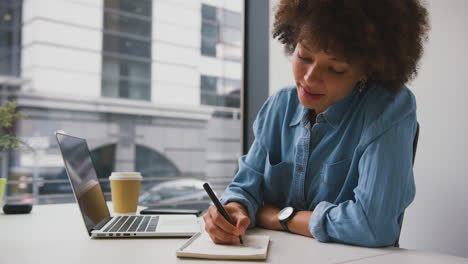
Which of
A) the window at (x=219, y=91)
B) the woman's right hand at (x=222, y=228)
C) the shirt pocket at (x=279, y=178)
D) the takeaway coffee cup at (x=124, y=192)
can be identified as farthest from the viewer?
the window at (x=219, y=91)

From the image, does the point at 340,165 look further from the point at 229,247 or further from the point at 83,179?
the point at 83,179

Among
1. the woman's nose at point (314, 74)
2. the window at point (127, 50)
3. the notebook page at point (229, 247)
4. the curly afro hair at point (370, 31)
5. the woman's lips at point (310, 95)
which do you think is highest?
the window at point (127, 50)

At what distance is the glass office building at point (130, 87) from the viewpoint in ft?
9.92

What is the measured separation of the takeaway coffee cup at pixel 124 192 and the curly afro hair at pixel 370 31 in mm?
757

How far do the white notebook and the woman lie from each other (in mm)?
32

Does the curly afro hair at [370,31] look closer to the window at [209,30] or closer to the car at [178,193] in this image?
the window at [209,30]

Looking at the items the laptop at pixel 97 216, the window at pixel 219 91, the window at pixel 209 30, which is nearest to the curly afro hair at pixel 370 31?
the laptop at pixel 97 216

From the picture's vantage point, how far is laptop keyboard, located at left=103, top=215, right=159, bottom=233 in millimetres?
999

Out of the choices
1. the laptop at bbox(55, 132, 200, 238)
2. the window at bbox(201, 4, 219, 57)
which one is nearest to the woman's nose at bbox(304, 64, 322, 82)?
the laptop at bbox(55, 132, 200, 238)

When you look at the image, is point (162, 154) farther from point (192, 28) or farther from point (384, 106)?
point (384, 106)

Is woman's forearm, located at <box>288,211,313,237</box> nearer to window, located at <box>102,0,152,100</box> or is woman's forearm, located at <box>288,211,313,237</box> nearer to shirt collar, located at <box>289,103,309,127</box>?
shirt collar, located at <box>289,103,309,127</box>

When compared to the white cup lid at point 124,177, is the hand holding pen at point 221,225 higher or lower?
lower

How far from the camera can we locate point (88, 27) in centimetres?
323

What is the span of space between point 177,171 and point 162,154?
0.20 meters
